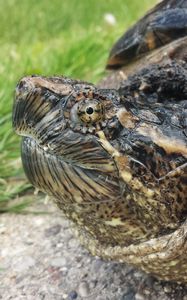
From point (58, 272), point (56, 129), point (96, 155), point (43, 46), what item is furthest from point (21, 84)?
point (43, 46)

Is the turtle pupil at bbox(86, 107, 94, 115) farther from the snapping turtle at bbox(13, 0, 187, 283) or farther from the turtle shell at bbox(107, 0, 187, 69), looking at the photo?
the turtle shell at bbox(107, 0, 187, 69)

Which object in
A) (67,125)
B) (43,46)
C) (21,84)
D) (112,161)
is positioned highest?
(43,46)


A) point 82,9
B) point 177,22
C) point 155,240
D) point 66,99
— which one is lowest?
point 155,240

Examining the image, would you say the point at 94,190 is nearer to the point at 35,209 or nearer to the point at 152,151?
the point at 152,151

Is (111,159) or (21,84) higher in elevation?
(21,84)

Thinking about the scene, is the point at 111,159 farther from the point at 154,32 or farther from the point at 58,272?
the point at 154,32

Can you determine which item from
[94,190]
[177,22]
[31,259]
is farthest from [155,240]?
[177,22]
